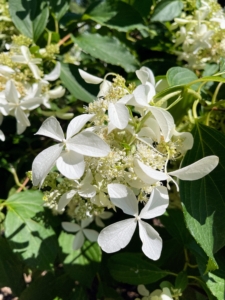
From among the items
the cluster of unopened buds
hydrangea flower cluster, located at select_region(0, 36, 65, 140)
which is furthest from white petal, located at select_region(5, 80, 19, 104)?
the cluster of unopened buds

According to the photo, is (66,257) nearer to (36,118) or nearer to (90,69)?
(36,118)

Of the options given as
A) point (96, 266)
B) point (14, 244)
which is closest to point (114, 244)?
point (14, 244)

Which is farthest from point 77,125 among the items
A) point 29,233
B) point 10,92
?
point 29,233

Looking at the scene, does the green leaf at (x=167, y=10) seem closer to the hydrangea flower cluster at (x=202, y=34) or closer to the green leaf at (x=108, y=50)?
the hydrangea flower cluster at (x=202, y=34)

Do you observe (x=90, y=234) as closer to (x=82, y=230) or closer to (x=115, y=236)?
(x=82, y=230)

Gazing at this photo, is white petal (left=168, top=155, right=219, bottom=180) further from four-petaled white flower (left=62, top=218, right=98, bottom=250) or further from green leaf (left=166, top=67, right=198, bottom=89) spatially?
four-petaled white flower (left=62, top=218, right=98, bottom=250)

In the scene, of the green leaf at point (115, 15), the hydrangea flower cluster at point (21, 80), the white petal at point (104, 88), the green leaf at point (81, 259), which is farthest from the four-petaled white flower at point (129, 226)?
the green leaf at point (115, 15)
